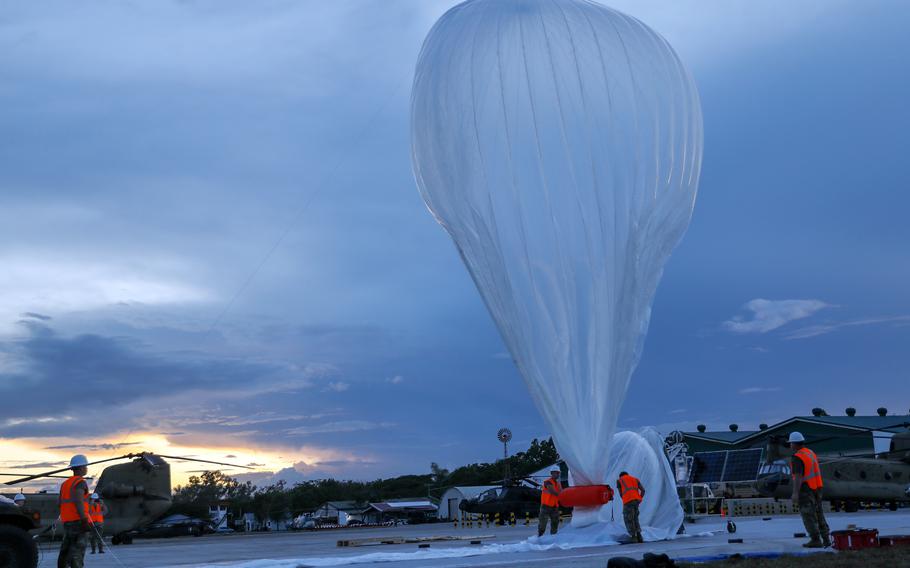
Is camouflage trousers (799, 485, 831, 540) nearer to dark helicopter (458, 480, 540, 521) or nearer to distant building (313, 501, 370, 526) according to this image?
dark helicopter (458, 480, 540, 521)

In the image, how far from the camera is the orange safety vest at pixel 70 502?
12.4m

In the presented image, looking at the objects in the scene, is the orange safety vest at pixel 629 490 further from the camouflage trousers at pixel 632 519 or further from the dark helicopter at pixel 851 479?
the dark helicopter at pixel 851 479

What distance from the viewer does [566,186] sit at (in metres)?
16.2

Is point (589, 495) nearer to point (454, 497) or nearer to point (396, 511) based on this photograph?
point (454, 497)

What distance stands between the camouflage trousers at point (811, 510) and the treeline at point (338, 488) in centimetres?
7582

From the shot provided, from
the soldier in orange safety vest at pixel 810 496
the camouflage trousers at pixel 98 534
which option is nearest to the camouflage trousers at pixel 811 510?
the soldier in orange safety vest at pixel 810 496

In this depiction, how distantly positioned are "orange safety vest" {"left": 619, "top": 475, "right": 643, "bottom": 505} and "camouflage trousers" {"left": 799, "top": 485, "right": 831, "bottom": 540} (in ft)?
11.5

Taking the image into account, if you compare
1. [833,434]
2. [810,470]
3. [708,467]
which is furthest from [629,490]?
[833,434]

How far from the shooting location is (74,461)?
12945 millimetres

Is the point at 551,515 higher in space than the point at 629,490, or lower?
lower

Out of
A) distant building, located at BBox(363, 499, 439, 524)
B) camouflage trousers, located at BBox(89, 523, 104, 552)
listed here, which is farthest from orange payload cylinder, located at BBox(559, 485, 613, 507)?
Result: distant building, located at BBox(363, 499, 439, 524)

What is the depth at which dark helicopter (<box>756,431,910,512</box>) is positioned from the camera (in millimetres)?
29953

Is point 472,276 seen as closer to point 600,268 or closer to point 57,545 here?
point 600,268

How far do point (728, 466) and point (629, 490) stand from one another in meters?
35.2
